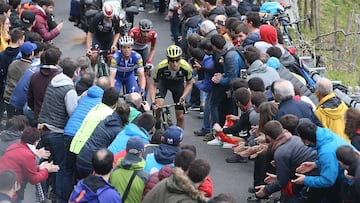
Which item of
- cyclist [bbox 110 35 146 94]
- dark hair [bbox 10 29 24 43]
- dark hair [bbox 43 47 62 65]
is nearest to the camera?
dark hair [bbox 43 47 62 65]

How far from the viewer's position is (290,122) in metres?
9.65

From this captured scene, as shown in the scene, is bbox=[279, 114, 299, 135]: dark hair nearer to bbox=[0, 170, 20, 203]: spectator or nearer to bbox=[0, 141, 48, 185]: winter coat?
bbox=[0, 141, 48, 185]: winter coat

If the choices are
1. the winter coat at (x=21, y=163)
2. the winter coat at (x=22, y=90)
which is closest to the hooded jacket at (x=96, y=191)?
the winter coat at (x=21, y=163)

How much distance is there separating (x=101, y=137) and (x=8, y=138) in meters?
1.21

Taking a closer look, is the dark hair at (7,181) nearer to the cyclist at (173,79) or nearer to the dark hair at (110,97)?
the dark hair at (110,97)

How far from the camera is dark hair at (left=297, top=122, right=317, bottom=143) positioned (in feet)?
29.2

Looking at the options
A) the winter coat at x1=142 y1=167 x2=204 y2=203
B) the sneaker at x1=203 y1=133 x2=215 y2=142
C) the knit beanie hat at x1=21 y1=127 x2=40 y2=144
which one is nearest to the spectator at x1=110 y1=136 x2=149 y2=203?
the winter coat at x1=142 y1=167 x2=204 y2=203

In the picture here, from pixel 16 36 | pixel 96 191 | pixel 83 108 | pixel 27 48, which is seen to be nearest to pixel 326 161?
pixel 96 191

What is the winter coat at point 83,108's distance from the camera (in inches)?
410

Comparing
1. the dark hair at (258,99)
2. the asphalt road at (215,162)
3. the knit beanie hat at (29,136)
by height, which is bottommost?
the asphalt road at (215,162)

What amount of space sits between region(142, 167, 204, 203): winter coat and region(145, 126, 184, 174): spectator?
38.2 inches

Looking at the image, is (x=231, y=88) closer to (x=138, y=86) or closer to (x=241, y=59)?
(x=241, y=59)

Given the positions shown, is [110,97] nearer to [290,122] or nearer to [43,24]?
[290,122]

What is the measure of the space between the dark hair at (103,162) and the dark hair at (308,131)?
2251mm
